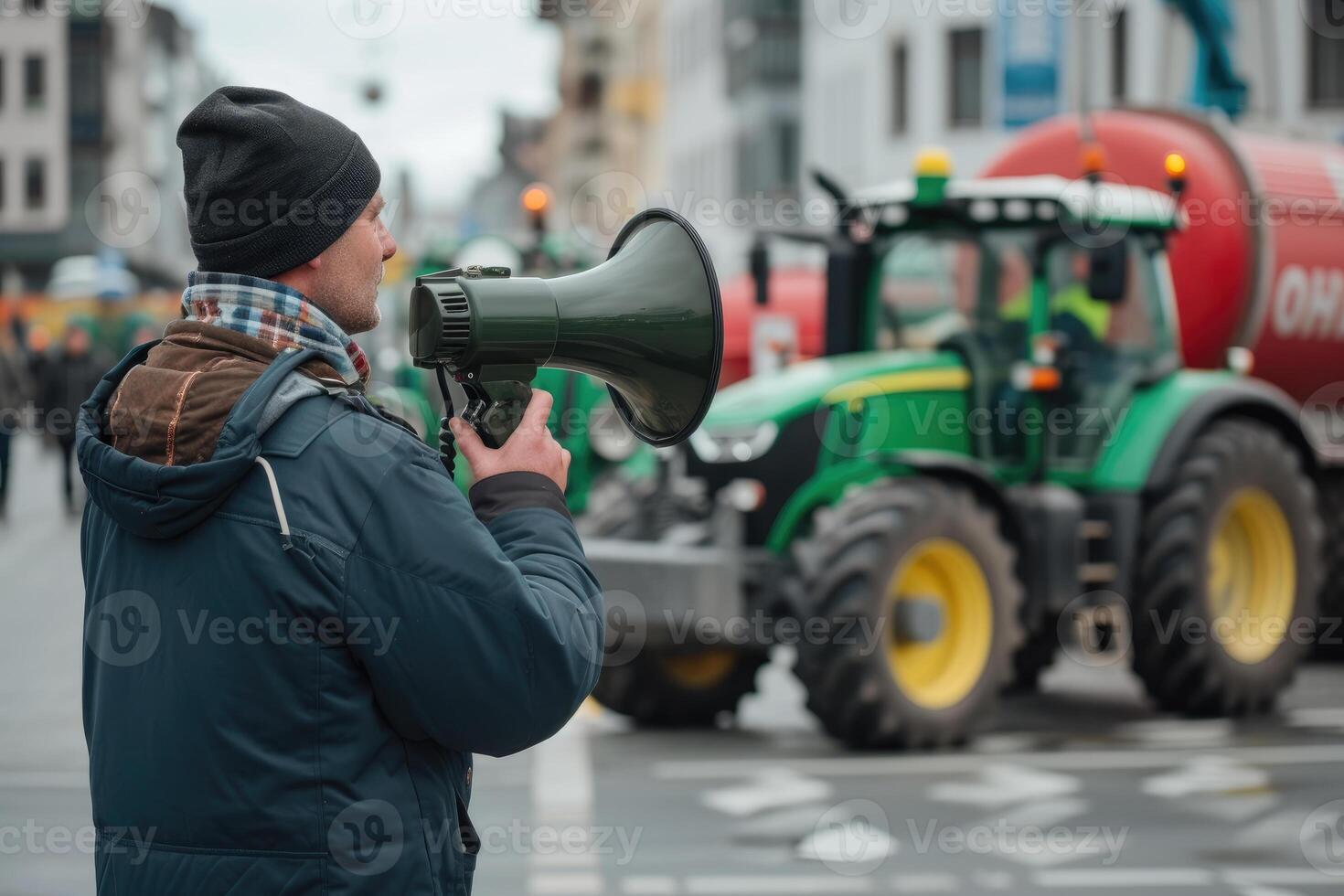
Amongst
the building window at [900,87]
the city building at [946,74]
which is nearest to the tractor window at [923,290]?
the city building at [946,74]

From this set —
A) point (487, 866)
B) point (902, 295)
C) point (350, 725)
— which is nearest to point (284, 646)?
point (350, 725)

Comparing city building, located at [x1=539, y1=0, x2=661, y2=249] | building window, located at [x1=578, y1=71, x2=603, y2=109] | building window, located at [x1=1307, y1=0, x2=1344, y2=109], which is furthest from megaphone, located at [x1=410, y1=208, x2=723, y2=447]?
building window, located at [x1=578, y1=71, x2=603, y2=109]

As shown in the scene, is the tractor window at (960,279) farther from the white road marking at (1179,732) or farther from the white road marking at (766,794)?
the white road marking at (766,794)

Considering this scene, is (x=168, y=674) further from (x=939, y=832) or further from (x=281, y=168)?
(x=939, y=832)

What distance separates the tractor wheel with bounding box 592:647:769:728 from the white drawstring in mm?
7186

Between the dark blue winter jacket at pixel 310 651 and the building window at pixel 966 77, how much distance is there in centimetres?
3617

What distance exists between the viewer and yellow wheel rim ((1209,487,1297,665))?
10.2 m

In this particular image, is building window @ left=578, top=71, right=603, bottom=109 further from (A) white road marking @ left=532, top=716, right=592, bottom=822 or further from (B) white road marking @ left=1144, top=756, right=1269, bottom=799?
(B) white road marking @ left=1144, top=756, right=1269, bottom=799

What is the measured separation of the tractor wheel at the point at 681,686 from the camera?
9664mm

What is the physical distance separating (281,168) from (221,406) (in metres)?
0.33

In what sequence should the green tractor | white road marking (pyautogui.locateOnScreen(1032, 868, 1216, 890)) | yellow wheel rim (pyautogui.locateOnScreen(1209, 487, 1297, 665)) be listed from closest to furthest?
1. white road marking (pyautogui.locateOnScreen(1032, 868, 1216, 890))
2. the green tractor
3. yellow wheel rim (pyautogui.locateOnScreen(1209, 487, 1297, 665))

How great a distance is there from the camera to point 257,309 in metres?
2.65

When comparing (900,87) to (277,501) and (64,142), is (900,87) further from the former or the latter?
→ (64,142)

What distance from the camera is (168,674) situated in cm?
257
